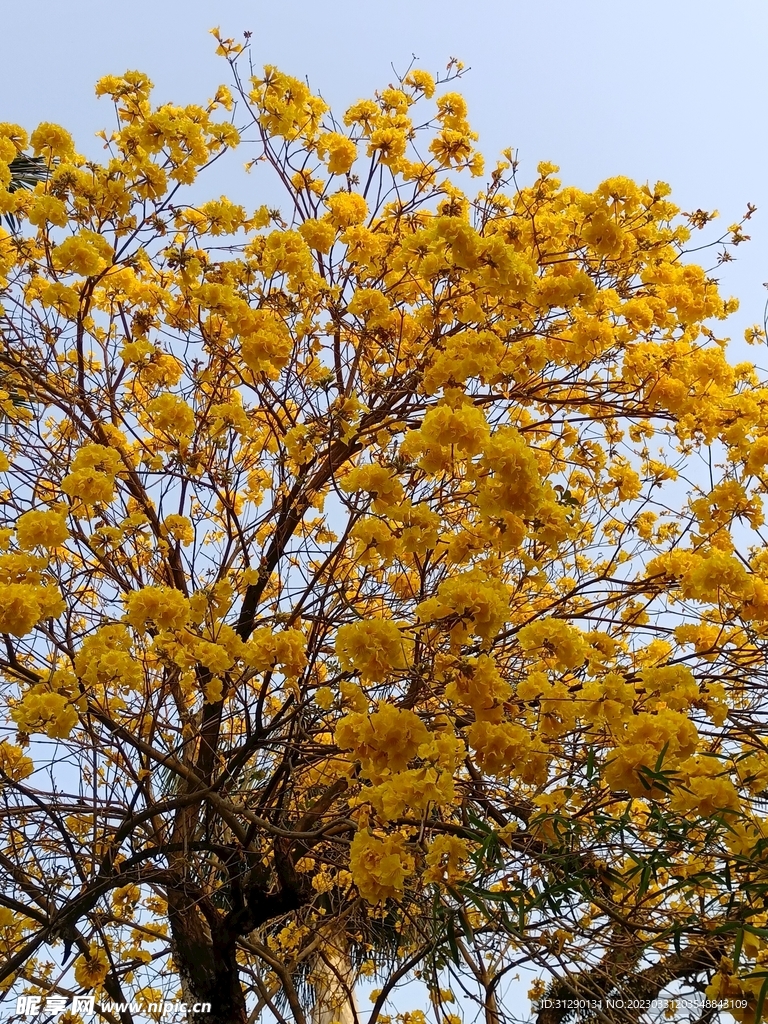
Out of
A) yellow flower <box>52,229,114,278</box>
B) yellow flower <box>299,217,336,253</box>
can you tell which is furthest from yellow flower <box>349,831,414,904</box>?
yellow flower <box>299,217,336,253</box>

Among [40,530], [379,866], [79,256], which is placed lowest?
[379,866]

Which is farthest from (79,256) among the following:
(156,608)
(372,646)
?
(372,646)

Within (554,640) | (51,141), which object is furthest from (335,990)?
(51,141)

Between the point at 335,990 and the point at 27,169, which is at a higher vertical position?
the point at 27,169

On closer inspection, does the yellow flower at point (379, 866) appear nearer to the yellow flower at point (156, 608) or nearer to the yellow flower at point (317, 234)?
the yellow flower at point (156, 608)

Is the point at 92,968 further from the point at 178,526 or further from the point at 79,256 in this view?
the point at 79,256

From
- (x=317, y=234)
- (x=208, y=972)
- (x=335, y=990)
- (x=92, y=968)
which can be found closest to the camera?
(x=92, y=968)

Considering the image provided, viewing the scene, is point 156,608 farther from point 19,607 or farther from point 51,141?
point 51,141

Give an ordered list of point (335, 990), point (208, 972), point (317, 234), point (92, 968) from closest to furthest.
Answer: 1. point (92, 968)
2. point (317, 234)
3. point (208, 972)
4. point (335, 990)

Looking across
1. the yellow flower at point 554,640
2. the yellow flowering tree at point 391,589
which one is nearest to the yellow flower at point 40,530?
the yellow flowering tree at point 391,589

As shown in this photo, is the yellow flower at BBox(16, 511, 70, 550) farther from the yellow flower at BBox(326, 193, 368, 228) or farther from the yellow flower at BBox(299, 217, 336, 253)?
the yellow flower at BBox(326, 193, 368, 228)

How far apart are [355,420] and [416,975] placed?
2656 millimetres

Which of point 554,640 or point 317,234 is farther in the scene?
point 317,234

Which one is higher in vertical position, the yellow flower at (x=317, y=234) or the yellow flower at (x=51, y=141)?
the yellow flower at (x=51, y=141)
